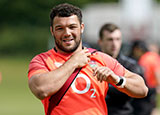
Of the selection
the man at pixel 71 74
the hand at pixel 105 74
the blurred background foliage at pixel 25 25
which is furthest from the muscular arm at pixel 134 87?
the blurred background foliage at pixel 25 25

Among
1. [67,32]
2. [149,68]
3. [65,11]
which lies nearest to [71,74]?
[67,32]

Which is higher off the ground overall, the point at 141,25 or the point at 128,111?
the point at 128,111

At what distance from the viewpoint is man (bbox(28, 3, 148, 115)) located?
3932mm

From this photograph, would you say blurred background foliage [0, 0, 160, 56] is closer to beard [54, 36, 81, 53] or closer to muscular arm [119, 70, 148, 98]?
beard [54, 36, 81, 53]

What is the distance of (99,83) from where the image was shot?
13.7ft

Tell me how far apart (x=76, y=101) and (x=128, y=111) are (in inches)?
116

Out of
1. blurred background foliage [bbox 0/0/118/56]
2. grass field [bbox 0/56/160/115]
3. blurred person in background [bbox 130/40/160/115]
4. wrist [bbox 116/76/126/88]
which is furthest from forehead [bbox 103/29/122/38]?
blurred background foliage [bbox 0/0/118/56]

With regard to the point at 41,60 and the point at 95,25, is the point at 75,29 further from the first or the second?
the point at 95,25

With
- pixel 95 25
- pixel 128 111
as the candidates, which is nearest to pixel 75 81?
pixel 128 111

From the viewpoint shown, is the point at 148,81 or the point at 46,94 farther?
the point at 148,81

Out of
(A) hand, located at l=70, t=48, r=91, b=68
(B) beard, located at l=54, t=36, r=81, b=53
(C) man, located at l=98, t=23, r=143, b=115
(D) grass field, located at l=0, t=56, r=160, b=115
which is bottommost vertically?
(D) grass field, located at l=0, t=56, r=160, b=115

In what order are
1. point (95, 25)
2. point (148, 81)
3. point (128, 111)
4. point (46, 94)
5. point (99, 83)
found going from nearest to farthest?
1. point (46, 94)
2. point (99, 83)
3. point (128, 111)
4. point (148, 81)
5. point (95, 25)

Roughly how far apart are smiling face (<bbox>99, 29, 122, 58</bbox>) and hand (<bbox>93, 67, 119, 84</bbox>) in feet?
8.47

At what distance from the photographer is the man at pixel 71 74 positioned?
3932 millimetres
